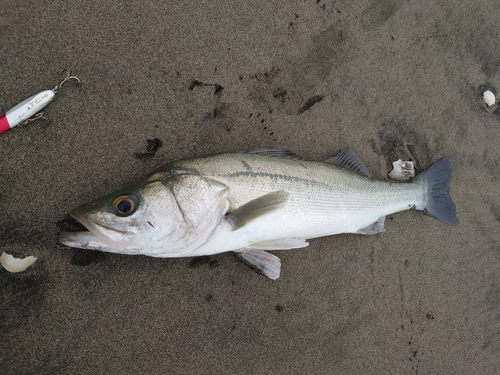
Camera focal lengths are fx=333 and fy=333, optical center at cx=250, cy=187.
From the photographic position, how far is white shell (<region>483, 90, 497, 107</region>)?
3.60 m

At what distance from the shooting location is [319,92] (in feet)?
10.2

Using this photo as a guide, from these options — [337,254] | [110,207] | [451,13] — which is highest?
[110,207]

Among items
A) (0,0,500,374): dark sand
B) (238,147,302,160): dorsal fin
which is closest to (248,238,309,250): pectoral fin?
(0,0,500,374): dark sand

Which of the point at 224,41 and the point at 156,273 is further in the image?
the point at 224,41

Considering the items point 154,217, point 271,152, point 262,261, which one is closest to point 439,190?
point 271,152

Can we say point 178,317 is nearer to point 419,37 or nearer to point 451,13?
point 419,37

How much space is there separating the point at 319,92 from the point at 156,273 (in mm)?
2123

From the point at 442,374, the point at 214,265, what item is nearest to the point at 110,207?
the point at 214,265

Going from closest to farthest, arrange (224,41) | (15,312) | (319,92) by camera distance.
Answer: (15,312) → (224,41) → (319,92)

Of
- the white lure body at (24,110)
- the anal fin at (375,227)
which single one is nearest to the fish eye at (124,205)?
the white lure body at (24,110)

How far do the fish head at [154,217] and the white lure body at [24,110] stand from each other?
0.90 m

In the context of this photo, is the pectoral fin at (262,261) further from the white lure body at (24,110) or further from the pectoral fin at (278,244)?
the white lure body at (24,110)

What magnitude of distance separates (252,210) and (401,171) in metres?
1.76

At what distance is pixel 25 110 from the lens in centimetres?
235
